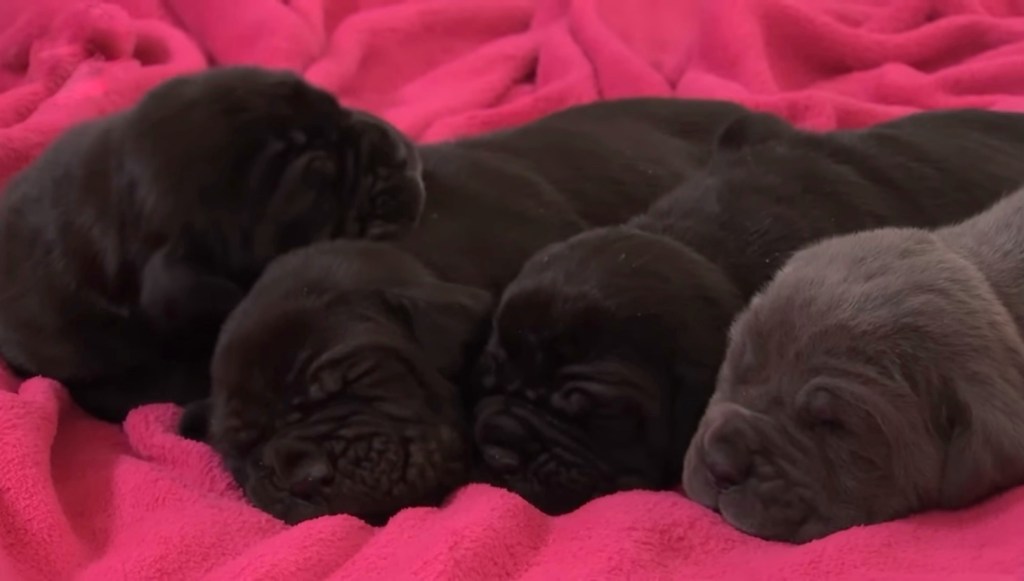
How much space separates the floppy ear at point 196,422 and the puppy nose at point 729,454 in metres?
0.88

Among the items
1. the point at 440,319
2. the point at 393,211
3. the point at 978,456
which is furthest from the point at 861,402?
the point at 393,211

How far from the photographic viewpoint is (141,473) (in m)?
1.81

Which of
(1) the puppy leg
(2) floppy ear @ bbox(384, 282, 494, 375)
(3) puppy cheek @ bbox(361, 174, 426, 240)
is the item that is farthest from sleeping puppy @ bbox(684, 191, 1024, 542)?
(1) the puppy leg

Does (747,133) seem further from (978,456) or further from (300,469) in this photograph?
(300,469)

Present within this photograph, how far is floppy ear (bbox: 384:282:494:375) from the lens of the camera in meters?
1.78

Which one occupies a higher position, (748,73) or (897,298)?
(897,298)

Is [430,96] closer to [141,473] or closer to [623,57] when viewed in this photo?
[623,57]

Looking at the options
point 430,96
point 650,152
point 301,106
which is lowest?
point 430,96

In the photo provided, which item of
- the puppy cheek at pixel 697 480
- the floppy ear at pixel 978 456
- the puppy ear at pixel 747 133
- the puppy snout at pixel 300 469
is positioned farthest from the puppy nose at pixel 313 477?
the puppy ear at pixel 747 133

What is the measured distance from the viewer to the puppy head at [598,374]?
5.66 ft

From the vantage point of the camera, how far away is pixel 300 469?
5.54ft

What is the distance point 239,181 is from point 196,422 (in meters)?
0.45

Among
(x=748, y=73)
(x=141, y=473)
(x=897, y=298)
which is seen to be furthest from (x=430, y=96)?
(x=897, y=298)

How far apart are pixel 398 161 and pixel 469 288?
0.41 m
